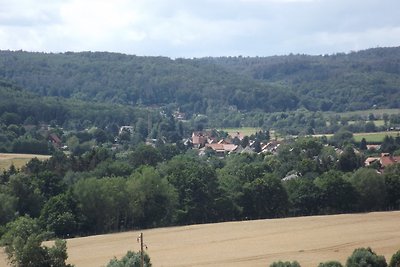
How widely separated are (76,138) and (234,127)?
67.8 metres

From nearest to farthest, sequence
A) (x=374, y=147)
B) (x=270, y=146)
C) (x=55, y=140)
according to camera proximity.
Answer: (x=374, y=147) → (x=55, y=140) → (x=270, y=146)

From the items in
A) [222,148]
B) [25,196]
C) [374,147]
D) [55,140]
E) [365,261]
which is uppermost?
[365,261]

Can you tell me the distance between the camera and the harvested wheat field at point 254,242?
1881 inches

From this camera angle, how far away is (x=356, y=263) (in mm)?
37906

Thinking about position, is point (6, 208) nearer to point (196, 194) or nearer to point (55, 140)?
point (196, 194)

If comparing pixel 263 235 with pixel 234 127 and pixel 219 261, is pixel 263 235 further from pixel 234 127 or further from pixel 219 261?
pixel 234 127

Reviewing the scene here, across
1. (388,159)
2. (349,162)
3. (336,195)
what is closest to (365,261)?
(336,195)

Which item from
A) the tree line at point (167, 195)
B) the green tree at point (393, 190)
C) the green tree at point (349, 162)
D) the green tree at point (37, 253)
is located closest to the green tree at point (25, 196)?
the tree line at point (167, 195)

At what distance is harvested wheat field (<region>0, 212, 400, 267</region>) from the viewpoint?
47.8 meters

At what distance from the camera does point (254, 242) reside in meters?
54.1

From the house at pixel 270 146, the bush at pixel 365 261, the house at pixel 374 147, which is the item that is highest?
the bush at pixel 365 261

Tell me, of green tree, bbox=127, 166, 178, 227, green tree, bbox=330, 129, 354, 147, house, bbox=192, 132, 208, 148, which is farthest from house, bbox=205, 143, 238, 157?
green tree, bbox=127, 166, 178, 227

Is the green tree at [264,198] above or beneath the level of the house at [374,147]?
above

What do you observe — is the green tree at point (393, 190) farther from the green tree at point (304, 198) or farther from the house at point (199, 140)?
the house at point (199, 140)
